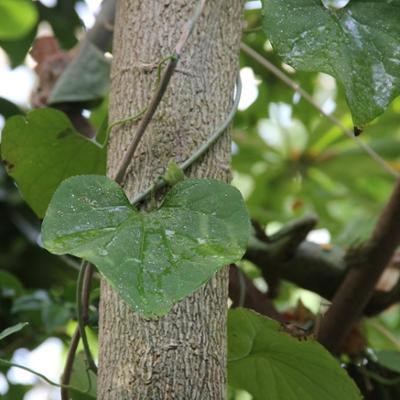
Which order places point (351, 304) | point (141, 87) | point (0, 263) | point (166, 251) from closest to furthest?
point (166, 251)
point (141, 87)
point (351, 304)
point (0, 263)

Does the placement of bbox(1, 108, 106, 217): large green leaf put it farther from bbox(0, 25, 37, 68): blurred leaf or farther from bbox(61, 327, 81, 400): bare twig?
bbox(0, 25, 37, 68): blurred leaf

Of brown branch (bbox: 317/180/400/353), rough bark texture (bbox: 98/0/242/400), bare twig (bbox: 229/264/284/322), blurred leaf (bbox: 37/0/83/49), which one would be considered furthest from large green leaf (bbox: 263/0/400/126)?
blurred leaf (bbox: 37/0/83/49)

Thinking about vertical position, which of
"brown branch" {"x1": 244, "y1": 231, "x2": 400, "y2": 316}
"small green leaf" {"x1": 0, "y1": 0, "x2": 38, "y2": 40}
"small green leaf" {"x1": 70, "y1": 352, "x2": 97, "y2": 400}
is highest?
"small green leaf" {"x1": 0, "y1": 0, "x2": 38, "y2": 40}

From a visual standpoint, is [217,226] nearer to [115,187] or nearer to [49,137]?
[115,187]

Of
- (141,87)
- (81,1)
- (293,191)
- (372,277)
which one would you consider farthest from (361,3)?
(293,191)

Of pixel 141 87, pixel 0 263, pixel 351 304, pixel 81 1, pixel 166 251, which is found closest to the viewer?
pixel 166 251

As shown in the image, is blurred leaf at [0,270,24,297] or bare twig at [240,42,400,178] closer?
bare twig at [240,42,400,178]

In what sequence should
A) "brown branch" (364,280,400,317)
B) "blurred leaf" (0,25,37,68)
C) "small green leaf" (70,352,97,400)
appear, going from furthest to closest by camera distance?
1. "blurred leaf" (0,25,37,68)
2. "brown branch" (364,280,400,317)
3. "small green leaf" (70,352,97,400)

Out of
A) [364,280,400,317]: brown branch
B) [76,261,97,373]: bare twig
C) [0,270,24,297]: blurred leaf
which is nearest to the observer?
[76,261,97,373]: bare twig
